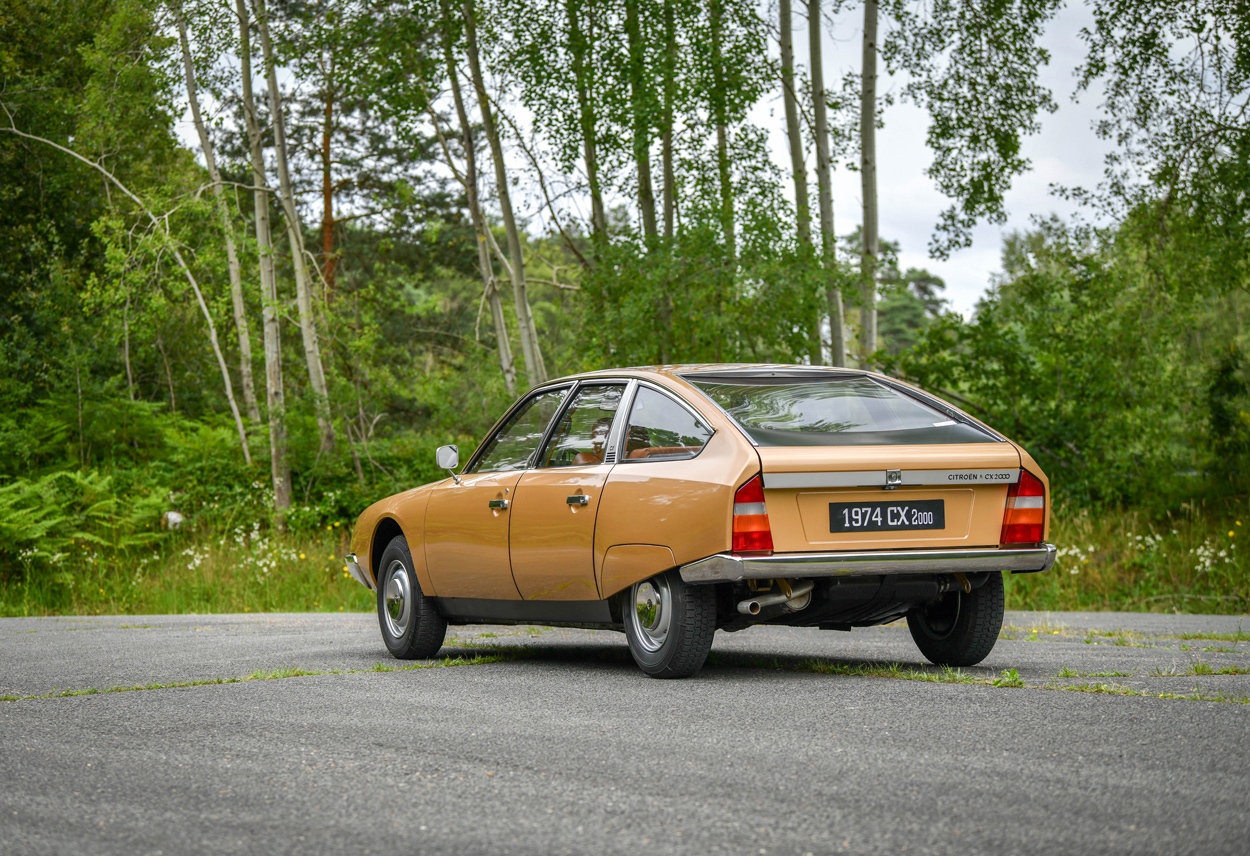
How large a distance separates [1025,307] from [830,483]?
1544 centimetres

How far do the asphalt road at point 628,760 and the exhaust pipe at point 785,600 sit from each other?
382 millimetres

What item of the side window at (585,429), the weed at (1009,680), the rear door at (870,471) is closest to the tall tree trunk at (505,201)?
the side window at (585,429)

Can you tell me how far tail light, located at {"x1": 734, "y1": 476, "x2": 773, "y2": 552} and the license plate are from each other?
350mm

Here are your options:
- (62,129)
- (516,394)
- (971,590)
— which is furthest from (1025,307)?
(62,129)

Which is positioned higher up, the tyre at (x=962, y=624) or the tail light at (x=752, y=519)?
the tail light at (x=752, y=519)

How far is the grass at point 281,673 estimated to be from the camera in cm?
602

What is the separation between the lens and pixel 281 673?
666 centimetres

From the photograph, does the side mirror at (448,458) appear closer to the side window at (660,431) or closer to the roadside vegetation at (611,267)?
the side window at (660,431)

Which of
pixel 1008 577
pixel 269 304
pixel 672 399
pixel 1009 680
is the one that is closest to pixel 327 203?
pixel 269 304

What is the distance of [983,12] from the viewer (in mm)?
20984

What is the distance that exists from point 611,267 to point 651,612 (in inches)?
540

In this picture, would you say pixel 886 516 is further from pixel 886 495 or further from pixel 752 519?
pixel 752 519

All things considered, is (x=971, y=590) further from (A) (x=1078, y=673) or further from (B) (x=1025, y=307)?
(B) (x=1025, y=307)

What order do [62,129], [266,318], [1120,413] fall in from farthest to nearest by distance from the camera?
[62,129], [266,318], [1120,413]
